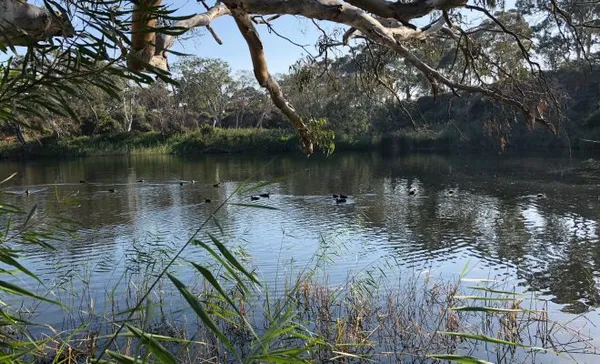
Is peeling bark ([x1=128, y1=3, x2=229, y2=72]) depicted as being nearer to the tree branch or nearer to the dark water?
the tree branch

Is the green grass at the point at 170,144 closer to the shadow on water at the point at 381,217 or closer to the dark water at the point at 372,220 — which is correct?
the shadow on water at the point at 381,217

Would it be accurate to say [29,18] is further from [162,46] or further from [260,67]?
[260,67]

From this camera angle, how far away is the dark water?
7055 millimetres

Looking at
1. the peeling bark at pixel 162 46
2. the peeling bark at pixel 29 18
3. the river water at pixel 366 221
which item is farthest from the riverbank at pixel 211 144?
the peeling bark at pixel 29 18

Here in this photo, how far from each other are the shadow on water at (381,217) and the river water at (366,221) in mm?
30

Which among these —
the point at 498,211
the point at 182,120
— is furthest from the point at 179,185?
the point at 182,120

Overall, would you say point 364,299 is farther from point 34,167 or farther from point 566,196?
point 34,167

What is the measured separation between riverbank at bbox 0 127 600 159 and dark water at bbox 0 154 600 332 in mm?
11140

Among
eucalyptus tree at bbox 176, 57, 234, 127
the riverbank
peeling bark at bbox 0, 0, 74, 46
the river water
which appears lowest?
the river water

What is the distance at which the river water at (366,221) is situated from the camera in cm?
689

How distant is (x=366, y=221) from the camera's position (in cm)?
1059

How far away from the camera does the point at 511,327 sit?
414 centimetres

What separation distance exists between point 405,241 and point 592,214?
4462 mm

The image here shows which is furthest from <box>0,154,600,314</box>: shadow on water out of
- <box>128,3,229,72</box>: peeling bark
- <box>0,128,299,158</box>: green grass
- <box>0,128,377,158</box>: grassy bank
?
<box>0,128,299,158</box>: green grass
